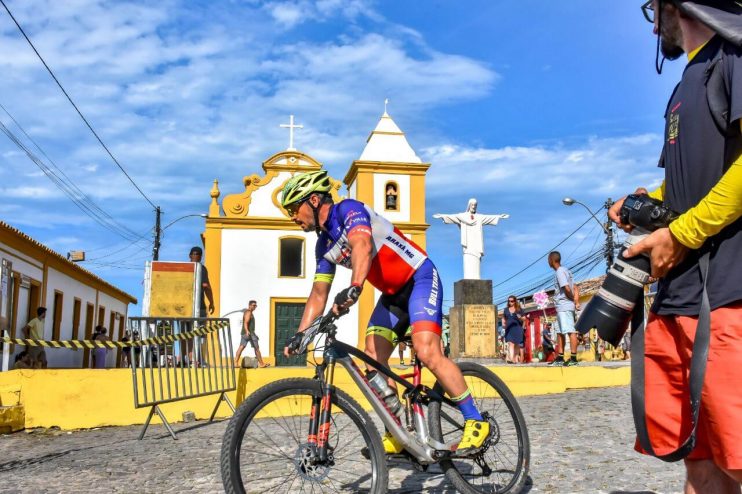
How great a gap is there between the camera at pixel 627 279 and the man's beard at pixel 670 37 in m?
0.56

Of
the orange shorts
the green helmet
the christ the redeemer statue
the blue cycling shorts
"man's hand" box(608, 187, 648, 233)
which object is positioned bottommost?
the orange shorts

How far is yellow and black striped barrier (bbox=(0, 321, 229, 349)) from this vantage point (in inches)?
291

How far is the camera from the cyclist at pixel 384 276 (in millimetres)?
3830

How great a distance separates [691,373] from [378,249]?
2085 millimetres

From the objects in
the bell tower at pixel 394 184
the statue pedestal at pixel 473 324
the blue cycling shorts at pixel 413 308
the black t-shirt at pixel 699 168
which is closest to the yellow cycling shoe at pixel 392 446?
the blue cycling shorts at pixel 413 308

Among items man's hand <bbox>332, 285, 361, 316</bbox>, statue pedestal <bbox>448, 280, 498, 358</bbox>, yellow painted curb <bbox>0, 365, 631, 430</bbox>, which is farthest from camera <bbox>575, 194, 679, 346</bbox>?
statue pedestal <bbox>448, 280, 498, 358</bbox>

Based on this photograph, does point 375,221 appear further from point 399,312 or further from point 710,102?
point 710,102

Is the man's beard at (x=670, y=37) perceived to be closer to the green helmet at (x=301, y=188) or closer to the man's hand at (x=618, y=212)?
the man's hand at (x=618, y=212)

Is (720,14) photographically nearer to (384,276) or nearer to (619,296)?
(619,296)

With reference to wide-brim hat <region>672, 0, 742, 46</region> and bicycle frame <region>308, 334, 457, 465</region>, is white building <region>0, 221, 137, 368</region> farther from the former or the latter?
wide-brim hat <region>672, 0, 742, 46</region>

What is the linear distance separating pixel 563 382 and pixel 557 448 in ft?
16.2

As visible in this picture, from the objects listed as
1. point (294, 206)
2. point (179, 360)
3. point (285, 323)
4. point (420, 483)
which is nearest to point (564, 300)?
point (179, 360)

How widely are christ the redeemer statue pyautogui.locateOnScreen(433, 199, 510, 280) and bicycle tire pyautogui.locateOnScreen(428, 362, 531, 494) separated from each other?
15795 mm

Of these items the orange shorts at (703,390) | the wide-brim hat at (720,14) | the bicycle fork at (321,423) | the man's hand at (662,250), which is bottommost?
the bicycle fork at (321,423)
